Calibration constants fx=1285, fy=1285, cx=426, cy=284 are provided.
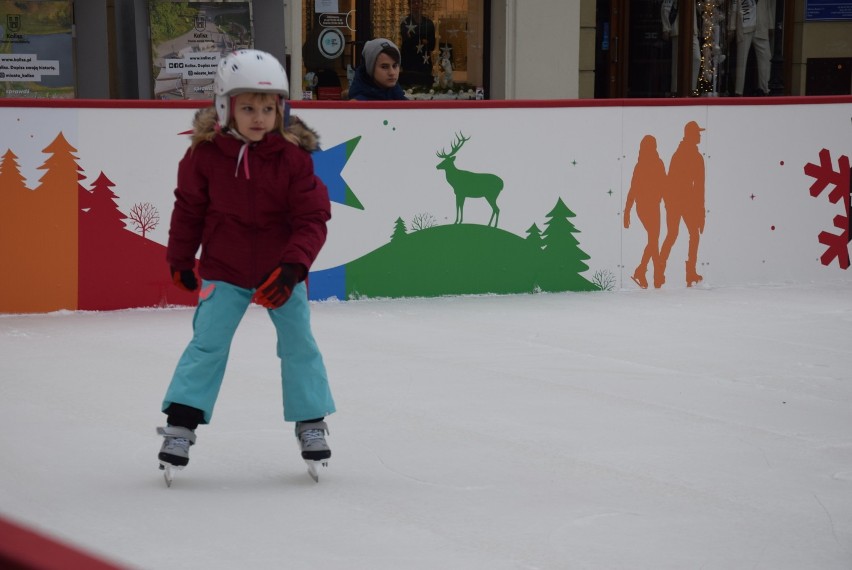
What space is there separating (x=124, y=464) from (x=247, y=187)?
3.07 feet

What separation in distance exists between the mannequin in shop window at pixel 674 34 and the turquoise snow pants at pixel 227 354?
10.4 meters

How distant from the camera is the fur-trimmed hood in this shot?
3572mm

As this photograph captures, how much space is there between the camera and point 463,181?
709 centimetres

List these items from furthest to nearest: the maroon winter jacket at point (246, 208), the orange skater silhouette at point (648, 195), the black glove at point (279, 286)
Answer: the orange skater silhouette at point (648, 195) → the maroon winter jacket at point (246, 208) → the black glove at point (279, 286)

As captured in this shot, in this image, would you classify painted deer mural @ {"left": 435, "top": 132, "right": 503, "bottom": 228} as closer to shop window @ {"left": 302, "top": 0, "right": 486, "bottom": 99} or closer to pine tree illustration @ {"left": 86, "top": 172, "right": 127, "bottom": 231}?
pine tree illustration @ {"left": 86, "top": 172, "right": 127, "bottom": 231}

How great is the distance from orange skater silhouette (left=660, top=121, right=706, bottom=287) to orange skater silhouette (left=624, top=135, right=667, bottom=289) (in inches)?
2.0

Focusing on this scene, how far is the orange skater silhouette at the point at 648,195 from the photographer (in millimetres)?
7438

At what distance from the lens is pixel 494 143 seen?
718 centimetres

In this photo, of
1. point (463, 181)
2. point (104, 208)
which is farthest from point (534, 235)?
point (104, 208)

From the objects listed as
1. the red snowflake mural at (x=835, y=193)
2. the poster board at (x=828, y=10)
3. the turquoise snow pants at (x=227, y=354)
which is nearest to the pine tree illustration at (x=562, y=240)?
the red snowflake mural at (x=835, y=193)

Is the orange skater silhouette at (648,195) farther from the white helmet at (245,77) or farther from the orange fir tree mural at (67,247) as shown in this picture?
the white helmet at (245,77)

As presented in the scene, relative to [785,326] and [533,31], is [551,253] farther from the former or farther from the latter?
[533,31]

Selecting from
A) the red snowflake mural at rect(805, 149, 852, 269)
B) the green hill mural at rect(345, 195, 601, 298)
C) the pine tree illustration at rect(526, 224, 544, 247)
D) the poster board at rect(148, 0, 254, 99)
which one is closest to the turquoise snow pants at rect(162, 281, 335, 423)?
the green hill mural at rect(345, 195, 601, 298)

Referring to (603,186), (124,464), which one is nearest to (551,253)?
(603,186)
